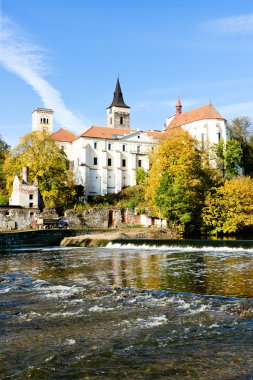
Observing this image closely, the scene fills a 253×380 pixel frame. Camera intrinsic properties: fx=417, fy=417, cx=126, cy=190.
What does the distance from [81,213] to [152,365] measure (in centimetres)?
4365

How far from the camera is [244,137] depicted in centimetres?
8044

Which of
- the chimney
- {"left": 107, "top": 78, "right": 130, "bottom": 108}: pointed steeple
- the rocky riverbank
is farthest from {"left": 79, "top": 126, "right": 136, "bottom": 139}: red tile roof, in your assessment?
A: the rocky riverbank

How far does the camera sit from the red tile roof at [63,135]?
263 feet

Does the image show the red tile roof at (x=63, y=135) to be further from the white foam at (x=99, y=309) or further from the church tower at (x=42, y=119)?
the white foam at (x=99, y=309)

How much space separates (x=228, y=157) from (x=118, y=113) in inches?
1804

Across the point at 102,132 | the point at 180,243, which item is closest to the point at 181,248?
the point at 180,243

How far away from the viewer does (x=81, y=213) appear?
5025cm

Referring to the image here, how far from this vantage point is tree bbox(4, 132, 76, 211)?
55062 mm

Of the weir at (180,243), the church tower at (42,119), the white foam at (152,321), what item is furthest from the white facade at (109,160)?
the white foam at (152,321)

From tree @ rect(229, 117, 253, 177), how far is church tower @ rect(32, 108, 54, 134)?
168 ft

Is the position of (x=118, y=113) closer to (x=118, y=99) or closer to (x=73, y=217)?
(x=118, y=99)

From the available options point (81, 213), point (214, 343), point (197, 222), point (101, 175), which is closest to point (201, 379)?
point (214, 343)

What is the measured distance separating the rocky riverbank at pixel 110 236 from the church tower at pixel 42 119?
238ft

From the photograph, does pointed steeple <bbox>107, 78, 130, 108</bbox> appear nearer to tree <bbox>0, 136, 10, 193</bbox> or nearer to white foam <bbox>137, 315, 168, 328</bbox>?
tree <bbox>0, 136, 10, 193</bbox>
